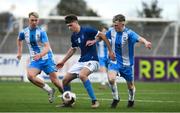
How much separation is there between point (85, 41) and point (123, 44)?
90 centimetres

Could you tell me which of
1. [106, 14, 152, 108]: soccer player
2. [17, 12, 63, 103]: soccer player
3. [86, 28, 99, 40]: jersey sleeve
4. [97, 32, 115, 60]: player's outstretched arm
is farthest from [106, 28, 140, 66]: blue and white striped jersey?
[17, 12, 63, 103]: soccer player

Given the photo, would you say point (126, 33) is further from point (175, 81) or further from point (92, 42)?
point (175, 81)

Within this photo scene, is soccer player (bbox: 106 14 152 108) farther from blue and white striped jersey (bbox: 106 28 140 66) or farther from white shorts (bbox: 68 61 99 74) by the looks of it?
white shorts (bbox: 68 61 99 74)

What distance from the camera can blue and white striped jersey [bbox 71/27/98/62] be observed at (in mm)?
16359

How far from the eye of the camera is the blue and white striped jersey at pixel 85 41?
53.7ft

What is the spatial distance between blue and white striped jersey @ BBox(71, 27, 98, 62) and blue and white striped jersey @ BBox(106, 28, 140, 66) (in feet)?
1.48

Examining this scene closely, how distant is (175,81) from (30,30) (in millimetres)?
17775

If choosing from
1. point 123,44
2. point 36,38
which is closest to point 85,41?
point 123,44

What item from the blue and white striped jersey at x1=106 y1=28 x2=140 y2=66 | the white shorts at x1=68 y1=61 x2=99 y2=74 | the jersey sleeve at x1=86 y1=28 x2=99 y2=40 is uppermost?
the jersey sleeve at x1=86 y1=28 x2=99 y2=40

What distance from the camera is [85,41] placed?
53.7 feet

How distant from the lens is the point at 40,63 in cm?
1755

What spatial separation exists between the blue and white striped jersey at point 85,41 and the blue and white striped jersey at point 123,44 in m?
0.45

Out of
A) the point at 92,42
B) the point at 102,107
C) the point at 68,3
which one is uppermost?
the point at 92,42

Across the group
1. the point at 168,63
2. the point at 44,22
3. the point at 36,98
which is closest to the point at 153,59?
the point at 168,63
